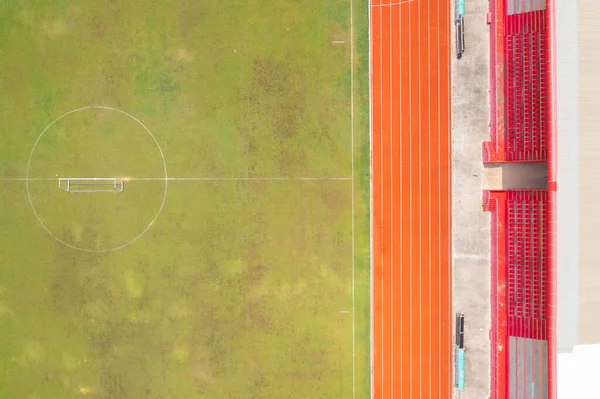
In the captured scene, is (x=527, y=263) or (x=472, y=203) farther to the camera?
(x=472, y=203)

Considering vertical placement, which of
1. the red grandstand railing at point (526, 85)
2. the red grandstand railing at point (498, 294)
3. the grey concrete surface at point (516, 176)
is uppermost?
the red grandstand railing at point (526, 85)

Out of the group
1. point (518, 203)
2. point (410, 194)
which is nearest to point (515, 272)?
point (518, 203)

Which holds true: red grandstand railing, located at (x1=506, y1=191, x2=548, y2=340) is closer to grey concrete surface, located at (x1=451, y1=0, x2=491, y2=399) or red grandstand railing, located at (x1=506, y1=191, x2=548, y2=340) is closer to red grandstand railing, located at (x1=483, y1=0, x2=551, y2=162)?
grey concrete surface, located at (x1=451, y1=0, x2=491, y2=399)

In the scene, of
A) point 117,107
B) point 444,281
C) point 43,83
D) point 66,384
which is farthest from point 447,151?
point 66,384

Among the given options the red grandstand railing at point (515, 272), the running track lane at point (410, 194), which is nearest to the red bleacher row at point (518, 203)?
the red grandstand railing at point (515, 272)

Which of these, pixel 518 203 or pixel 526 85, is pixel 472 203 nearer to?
pixel 518 203

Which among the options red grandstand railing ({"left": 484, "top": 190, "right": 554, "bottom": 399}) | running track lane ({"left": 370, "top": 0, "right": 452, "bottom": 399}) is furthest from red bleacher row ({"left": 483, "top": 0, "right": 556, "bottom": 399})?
running track lane ({"left": 370, "top": 0, "right": 452, "bottom": 399})

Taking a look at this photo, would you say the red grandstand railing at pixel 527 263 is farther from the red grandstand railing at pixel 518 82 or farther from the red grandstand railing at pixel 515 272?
the red grandstand railing at pixel 518 82
